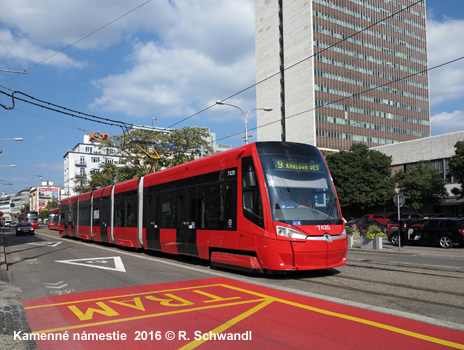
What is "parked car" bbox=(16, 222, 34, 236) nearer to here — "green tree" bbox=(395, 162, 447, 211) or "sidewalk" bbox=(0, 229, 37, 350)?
"sidewalk" bbox=(0, 229, 37, 350)

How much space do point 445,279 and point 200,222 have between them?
256 inches

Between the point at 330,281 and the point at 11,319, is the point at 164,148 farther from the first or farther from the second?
the point at 11,319

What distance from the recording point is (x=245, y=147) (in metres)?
10.8

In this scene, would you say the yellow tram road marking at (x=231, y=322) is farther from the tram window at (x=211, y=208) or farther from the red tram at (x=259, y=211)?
the tram window at (x=211, y=208)

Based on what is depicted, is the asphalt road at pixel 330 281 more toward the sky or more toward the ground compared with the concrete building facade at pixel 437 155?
more toward the ground

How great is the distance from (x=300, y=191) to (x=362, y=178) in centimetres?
4961

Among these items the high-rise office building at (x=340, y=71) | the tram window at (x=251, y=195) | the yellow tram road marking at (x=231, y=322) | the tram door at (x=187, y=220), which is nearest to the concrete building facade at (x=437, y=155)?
the high-rise office building at (x=340, y=71)

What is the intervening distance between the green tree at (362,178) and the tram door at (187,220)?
45.6 metres

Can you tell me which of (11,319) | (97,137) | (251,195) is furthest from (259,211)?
(97,137)

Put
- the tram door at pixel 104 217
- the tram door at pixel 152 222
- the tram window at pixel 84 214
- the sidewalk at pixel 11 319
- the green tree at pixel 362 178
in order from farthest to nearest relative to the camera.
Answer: the green tree at pixel 362 178
the tram window at pixel 84 214
the tram door at pixel 104 217
the tram door at pixel 152 222
the sidewalk at pixel 11 319

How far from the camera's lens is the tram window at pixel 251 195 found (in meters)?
9.81

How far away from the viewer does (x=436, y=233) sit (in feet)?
70.1

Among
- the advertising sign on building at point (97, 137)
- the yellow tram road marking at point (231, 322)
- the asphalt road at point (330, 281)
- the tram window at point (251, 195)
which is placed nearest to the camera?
the yellow tram road marking at point (231, 322)

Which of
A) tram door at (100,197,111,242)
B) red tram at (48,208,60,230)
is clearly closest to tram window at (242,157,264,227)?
tram door at (100,197,111,242)
